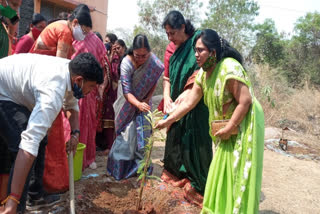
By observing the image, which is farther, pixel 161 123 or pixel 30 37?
pixel 30 37

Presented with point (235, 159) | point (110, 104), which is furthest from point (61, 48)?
point (235, 159)

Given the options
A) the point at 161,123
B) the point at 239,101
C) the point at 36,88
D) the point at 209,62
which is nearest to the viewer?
the point at 36,88

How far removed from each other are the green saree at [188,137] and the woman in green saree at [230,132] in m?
0.62

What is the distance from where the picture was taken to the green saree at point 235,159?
2055 mm

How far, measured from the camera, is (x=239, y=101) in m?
2.10

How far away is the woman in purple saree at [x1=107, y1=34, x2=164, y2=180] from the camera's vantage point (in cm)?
338

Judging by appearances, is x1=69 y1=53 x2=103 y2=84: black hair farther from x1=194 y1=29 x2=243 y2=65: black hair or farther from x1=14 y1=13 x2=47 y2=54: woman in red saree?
x1=14 y1=13 x2=47 y2=54: woman in red saree

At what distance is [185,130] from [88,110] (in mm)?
1268

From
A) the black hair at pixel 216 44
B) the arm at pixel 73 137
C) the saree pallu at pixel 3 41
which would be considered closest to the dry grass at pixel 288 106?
the black hair at pixel 216 44

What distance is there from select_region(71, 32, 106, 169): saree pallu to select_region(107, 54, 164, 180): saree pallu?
0.33 meters

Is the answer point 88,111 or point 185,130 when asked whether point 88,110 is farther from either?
point 185,130

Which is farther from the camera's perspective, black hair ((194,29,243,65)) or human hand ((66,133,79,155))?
human hand ((66,133,79,155))

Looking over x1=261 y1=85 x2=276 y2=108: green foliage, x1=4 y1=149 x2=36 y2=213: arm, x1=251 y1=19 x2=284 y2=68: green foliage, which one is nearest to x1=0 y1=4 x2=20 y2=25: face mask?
x1=4 y1=149 x2=36 y2=213: arm

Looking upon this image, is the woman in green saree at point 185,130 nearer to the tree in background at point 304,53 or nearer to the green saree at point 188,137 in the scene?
the green saree at point 188,137
